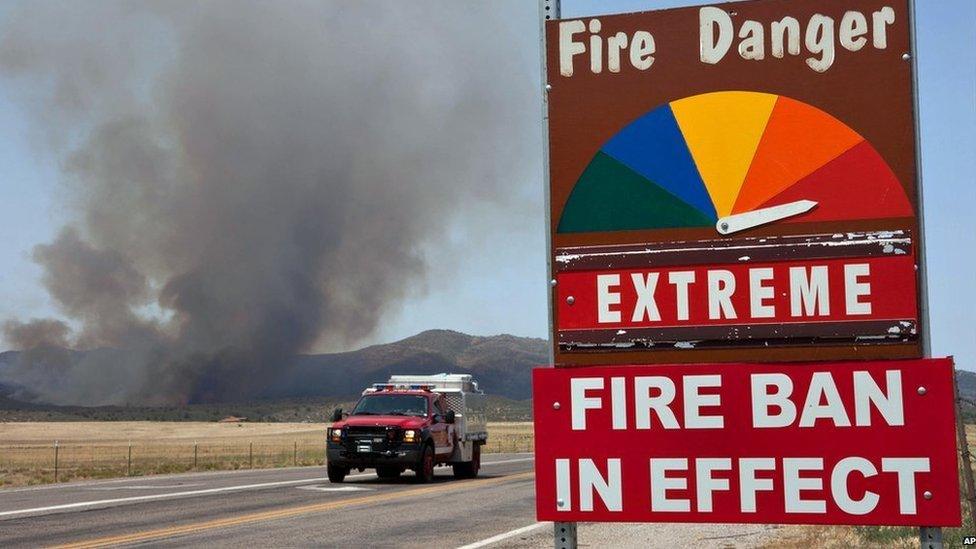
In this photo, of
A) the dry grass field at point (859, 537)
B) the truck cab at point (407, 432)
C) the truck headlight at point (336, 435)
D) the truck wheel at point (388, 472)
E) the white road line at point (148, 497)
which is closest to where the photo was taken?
the dry grass field at point (859, 537)

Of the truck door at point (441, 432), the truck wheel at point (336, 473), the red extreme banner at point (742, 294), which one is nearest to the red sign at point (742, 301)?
the red extreme banner at point (742, 294)

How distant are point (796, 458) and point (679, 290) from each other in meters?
0.72

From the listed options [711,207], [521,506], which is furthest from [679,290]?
[521,506]

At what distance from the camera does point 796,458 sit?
416 cm

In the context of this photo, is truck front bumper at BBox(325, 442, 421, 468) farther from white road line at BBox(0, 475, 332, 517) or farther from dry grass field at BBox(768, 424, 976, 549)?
dry grass field at BBox(768, 424, 976, 549)

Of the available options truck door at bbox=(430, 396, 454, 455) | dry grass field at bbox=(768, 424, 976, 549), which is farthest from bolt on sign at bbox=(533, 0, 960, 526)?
truck door at bbox=(430, 396, 454, 455)

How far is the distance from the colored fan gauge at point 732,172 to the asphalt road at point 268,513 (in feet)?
32.5

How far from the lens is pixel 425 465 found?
26.3 m

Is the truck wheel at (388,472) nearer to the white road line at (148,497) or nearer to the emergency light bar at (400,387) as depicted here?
the white road line at (148,497)

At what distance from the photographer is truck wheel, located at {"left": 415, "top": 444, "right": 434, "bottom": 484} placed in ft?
85.8

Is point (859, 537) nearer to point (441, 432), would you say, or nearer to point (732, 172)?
point (732, 172)

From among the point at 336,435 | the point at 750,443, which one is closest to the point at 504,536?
the point at 750,443

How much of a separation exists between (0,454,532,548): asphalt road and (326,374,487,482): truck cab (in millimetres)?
549

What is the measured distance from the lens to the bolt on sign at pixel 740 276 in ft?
13.6
